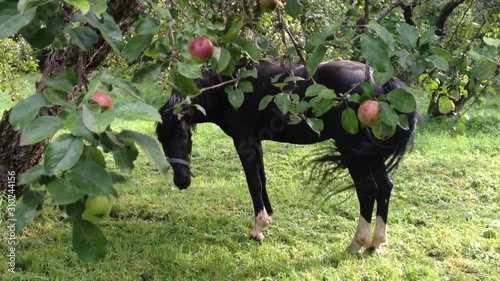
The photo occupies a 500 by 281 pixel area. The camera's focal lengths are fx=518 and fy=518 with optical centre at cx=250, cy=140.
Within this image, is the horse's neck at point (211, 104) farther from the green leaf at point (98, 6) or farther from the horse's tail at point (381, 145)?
the green leaf at point (98, 6)

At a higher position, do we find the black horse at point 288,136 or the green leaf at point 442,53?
the green leaf at point 442,53

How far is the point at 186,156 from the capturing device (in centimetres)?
351

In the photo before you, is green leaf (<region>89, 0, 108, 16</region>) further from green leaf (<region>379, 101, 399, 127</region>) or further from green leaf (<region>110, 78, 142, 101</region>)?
green leaf (<region>379, 101, 399, 127</region>)

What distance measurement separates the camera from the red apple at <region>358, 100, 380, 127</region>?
119 cm

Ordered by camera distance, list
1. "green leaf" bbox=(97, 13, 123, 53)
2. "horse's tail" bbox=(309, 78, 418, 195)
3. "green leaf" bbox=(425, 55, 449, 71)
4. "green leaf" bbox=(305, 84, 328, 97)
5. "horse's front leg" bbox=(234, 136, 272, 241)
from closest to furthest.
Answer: "green leaf" bbox=(97, 13, 123, 53), "green leaf" bbox=(425, 55, 449, 71), "green leaf" bbox=(305, 84, 328, 97), "horse's tail" bbox=(309, 78, 418, 195), "horse's front leg" bbox=(234, 136, 272, 241)

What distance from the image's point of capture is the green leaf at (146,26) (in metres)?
1.07

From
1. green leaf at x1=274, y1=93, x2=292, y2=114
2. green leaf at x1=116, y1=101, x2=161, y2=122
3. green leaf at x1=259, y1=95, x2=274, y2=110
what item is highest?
green leaf at x1=116, y1=101, x2=161, y2=122

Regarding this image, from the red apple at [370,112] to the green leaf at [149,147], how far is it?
584 mm

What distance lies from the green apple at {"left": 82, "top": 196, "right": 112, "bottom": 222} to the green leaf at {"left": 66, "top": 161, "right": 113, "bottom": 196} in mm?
114

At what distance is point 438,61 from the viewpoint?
125 centimetres

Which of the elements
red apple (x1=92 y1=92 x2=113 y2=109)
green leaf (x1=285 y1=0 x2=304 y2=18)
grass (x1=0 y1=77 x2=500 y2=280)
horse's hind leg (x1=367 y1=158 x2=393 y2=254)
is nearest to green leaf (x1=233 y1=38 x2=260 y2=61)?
green leaf (x1=285 y1=0 x2=304 y2=18)

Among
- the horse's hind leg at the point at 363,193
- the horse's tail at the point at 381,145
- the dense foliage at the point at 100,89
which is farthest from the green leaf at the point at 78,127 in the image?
the horse's hind leg at the point at 363,193

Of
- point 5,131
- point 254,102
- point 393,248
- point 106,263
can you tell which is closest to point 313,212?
point 393,248

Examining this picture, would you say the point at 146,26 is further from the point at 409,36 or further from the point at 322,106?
the point at 409,36
